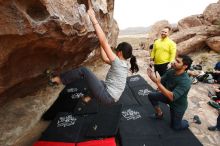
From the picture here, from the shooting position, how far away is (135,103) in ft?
22.9

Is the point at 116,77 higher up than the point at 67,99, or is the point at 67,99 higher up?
the point at 116,77

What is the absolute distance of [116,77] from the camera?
4234 mm

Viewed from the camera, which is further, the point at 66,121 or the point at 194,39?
the point at 194,39

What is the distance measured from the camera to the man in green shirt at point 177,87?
16.1ft

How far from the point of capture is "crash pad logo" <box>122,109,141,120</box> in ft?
19.9

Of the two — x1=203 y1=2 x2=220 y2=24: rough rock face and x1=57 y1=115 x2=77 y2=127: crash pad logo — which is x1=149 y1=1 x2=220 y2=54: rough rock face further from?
x1=57 y1=115 x2=77 y2=127: crash pad logo

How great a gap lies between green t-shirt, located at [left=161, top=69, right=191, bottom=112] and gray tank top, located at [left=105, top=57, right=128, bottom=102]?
1361 mm

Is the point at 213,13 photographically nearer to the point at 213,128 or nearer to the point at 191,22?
the point at 191,22

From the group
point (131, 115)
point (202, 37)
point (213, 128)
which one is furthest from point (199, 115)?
point (202, 37)

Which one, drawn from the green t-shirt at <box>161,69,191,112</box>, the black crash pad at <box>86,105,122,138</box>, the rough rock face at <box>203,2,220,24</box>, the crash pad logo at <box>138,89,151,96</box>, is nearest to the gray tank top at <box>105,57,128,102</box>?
the black crash pad at <box>86,105,122,138</box>

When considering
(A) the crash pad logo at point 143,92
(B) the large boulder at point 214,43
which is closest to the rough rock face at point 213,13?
(B) the large boulder at point 214,43

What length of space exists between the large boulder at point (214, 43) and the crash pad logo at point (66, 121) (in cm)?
1221

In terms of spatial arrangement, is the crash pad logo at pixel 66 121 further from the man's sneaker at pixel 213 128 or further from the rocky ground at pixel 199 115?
the man's sneaker at pixel 213 128

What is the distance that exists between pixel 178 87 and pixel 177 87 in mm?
21
